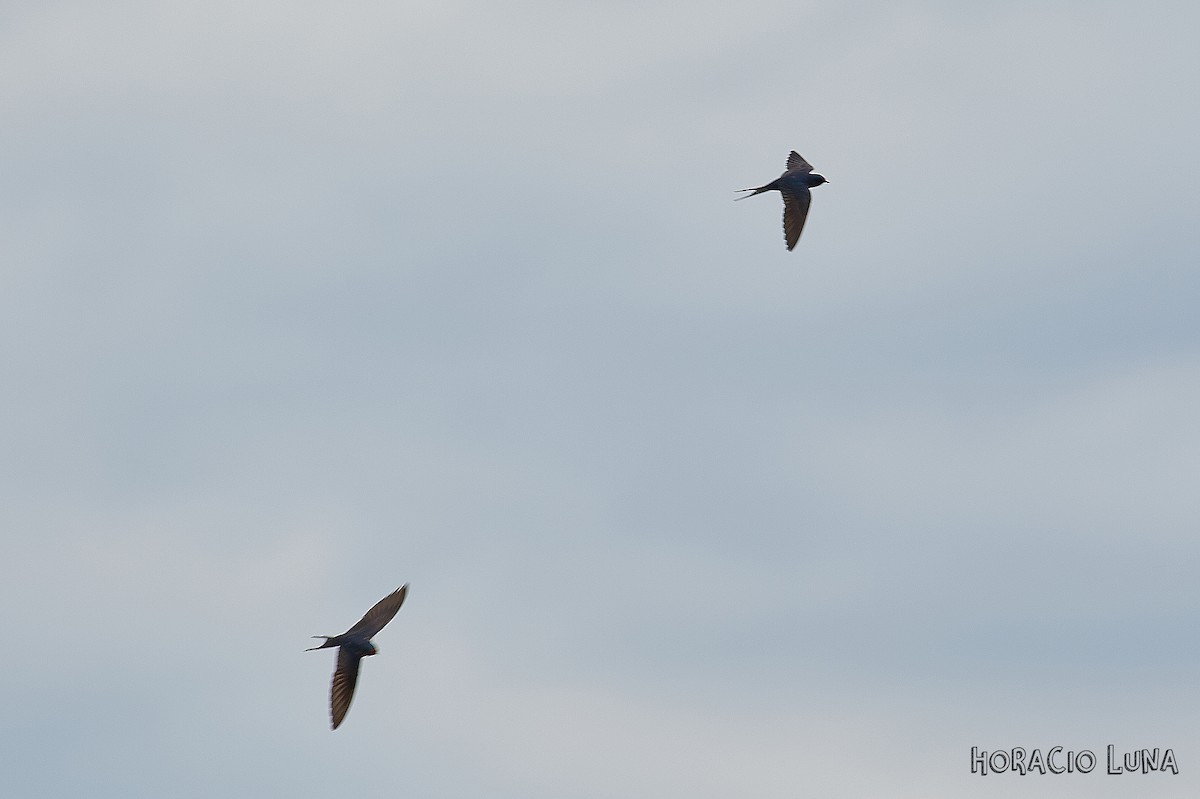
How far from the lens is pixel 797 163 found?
279 feet

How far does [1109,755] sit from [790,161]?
29.9m

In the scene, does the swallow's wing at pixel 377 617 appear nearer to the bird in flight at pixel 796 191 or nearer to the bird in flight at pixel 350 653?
the bird in flight at pixel 350 653

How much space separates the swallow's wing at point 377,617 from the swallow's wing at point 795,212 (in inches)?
831

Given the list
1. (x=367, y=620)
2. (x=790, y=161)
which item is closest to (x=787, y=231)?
(x=790, y=161)

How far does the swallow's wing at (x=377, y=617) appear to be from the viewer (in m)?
72.8

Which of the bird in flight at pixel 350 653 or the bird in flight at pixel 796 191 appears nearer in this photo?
the bird in flight at pixel 350 653

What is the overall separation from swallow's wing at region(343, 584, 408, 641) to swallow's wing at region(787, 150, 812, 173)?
2438 cm

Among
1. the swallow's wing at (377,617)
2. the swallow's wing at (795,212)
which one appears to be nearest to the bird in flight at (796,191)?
the swallow's wing at (795,212)

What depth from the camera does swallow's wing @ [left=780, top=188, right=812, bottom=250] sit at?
82.1 meters

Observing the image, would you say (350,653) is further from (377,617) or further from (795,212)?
(795,212)

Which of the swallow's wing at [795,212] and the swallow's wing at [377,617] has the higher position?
the swallow's wing at [795,212]

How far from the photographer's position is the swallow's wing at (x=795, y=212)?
82062 mm

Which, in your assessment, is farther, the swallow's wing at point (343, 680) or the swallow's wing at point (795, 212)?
the swallow's wing at point (795, 212)

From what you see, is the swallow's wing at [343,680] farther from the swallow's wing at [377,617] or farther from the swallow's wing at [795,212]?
the swallow's wing at [795,212]
